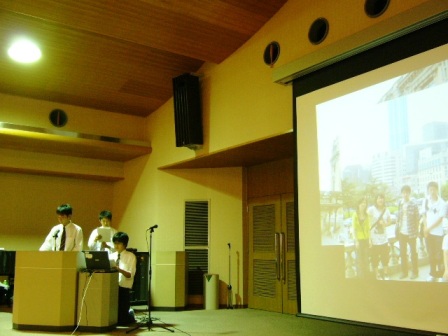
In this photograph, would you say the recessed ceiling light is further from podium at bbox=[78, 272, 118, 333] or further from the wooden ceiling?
podium at bbox=[78, 272, 118, 333]

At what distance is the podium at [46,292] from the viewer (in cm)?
593

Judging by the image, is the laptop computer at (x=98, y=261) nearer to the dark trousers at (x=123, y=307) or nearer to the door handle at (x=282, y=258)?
the dark trousers at (x=123, y=307)

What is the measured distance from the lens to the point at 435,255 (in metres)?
4.16

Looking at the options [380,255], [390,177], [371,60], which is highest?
[371,60]

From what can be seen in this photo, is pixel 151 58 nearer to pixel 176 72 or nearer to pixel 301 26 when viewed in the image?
pixel 176 72

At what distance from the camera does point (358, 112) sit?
4969mm

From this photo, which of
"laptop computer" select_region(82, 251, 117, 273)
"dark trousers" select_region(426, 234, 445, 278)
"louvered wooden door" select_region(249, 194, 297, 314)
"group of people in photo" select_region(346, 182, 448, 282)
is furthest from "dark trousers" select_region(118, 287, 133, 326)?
"dark trousers" select_region(426, 234, 445, 278)

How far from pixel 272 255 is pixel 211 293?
49.8 inches

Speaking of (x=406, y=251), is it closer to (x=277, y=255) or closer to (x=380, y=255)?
(x=380, y=255)

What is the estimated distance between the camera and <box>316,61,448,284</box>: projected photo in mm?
4207

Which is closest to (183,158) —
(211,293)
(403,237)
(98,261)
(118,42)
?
(118,42)

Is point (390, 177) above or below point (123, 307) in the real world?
above

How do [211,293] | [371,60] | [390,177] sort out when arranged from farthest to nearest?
[211,293] → [371,60] → [390,177]

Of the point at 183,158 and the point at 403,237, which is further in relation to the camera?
the point at 183,158
